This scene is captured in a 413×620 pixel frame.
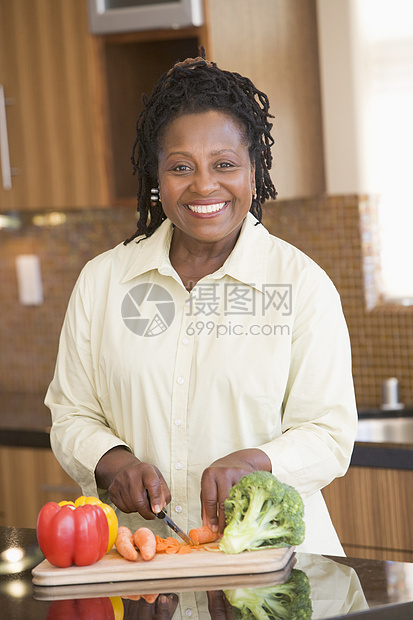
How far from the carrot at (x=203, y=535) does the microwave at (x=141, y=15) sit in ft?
5.55

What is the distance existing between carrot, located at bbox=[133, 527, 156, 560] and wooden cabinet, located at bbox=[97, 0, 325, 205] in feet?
5.16

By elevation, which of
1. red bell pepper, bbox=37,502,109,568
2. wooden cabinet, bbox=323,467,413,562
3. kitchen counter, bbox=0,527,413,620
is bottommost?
wooden cabinet, bbox=323,467,413,562

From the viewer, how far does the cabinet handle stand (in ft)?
9.46

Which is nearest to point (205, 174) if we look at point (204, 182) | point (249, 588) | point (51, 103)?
point (204, 182)

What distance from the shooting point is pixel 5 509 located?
2.86m

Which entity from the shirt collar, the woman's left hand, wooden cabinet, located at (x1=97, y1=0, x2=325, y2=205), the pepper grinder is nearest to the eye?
the shirt collar

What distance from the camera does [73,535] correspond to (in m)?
1.24

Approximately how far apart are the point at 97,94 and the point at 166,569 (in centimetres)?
188

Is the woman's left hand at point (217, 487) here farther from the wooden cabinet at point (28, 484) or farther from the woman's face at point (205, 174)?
the wooden cabinet at point (28, 484)

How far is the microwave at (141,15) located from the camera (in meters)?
2.53

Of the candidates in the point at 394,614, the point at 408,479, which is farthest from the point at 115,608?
the point at 408,479

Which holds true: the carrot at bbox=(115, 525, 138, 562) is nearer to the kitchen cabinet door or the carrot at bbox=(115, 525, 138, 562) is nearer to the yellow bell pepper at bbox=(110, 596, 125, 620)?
the yellow bell pepper at bbox=(110, 596, 125, 620)

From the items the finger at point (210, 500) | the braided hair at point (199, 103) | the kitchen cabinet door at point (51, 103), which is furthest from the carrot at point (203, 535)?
the kitchen cabinet door at point (51, 103)

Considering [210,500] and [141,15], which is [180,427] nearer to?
[210,500]
